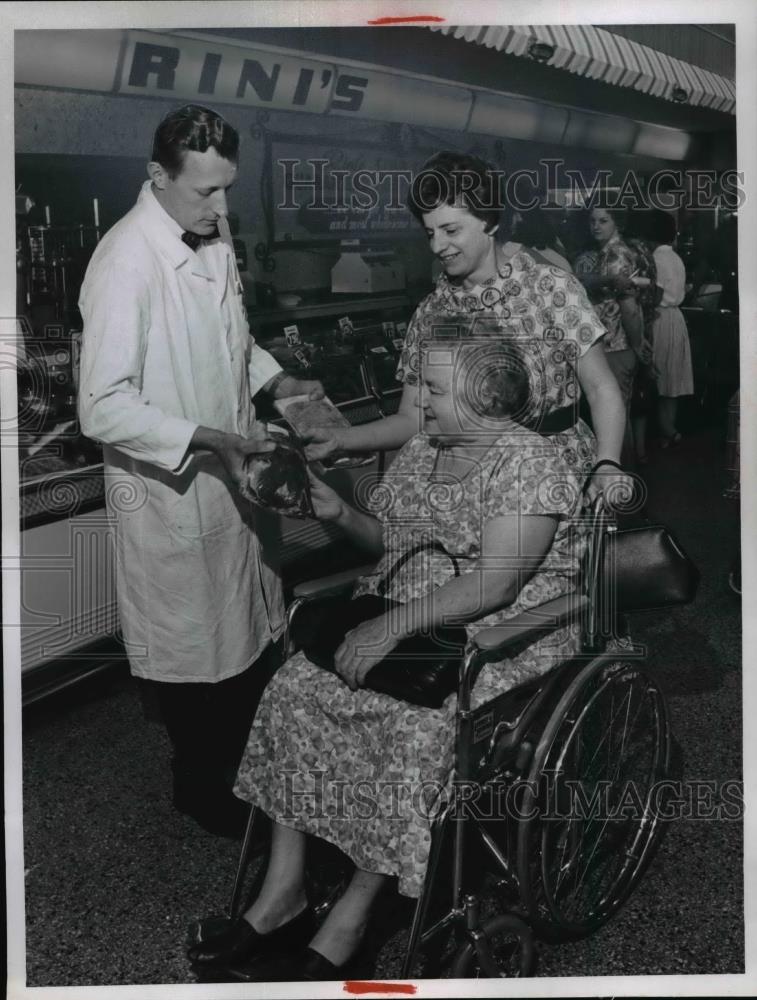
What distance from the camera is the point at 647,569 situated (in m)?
2.43

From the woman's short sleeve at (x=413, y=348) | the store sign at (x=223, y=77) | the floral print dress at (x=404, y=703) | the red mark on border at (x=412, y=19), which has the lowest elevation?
the floral print dress at (x=404, y=703)

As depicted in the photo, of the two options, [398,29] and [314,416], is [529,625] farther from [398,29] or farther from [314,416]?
[398,29]

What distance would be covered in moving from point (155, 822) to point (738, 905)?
4.72ft

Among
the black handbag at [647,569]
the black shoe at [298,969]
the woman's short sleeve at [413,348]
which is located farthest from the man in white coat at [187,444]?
the black handbag at [647,569]

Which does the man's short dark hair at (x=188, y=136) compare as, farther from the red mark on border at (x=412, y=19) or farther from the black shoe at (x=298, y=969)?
the black shoe at (x=298, y=969)

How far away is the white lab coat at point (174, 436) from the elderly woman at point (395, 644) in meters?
0.21

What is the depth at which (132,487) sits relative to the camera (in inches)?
95.3

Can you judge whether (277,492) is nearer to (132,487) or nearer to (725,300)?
(132,487)

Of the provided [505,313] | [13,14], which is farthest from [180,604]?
[13,14]

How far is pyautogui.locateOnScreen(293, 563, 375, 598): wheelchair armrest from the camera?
94.2 inches

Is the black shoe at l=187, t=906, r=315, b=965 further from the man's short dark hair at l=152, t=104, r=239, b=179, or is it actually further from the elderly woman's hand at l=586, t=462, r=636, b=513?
the man's short dark hair at l=152, t=104, r=239, b=179

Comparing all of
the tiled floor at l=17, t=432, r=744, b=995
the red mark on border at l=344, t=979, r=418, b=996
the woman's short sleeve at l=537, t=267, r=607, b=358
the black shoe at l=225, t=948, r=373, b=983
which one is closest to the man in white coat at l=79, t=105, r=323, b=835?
the tiled floor at l=17, t=432, r=744, b=995

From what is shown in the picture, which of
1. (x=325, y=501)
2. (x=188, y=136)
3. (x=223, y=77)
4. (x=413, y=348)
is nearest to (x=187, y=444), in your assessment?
(x=325, y=501)

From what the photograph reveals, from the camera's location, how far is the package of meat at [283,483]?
7.97 ft
